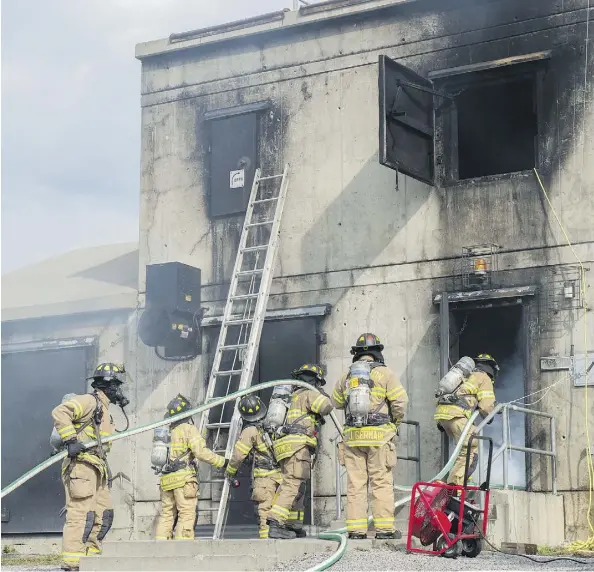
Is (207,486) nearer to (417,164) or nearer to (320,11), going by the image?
(417,164)

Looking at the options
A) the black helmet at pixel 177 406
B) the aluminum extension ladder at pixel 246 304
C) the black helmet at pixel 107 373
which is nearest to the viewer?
the black helmet at pixel 107 373

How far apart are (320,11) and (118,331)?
528cm

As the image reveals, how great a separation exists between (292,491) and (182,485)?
72.0 inches

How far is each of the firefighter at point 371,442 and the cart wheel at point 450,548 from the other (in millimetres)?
597

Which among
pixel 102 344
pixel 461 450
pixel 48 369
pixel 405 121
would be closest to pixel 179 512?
pixel 461 450

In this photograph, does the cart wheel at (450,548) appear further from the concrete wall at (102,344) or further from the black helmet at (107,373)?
the concrete wall at (102,344)

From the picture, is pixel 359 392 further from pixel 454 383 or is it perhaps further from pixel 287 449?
pixel 454 383

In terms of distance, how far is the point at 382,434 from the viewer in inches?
470

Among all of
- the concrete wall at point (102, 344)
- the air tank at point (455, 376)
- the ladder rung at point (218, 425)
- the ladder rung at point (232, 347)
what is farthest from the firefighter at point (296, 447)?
the concrete wall at point (102, 344)

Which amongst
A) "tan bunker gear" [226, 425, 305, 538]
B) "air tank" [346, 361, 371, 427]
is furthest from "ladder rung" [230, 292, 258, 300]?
"air tank" [346, 361, 371, 427]

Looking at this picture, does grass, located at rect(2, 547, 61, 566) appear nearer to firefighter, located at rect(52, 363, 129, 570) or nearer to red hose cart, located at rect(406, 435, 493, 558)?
firefighter, located at rect(52, 363, 129, 570)

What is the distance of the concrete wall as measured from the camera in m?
17.1

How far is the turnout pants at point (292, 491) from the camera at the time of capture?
12281 mm

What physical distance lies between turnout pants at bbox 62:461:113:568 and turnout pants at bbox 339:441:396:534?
2.63 m
